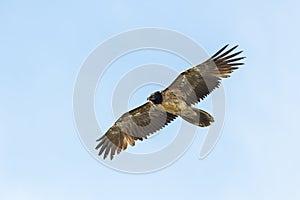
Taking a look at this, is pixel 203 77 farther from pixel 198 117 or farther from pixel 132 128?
pixel 132 128

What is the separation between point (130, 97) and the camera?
18.8m

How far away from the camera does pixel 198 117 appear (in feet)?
58.7

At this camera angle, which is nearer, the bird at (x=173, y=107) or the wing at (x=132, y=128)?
the bird at (x=173, y=107)

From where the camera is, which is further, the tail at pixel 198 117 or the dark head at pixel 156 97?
the dark head at pixel 156 97

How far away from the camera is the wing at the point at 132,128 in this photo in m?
19.1

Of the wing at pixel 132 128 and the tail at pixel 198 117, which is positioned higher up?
the wing at pixel 132 128

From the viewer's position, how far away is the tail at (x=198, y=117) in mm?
17750

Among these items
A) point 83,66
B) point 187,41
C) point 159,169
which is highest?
point 83,66

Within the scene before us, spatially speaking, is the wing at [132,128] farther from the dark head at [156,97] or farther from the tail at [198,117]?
the tail at [198,117]

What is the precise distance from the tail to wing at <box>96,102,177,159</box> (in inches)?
33.6

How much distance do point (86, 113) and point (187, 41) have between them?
12.6 ft

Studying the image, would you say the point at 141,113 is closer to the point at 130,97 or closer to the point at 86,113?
the point at 130,97

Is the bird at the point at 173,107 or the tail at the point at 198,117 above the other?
the bird at the point at 173,107

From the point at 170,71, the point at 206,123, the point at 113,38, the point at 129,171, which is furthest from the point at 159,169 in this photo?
the point at 113,38
